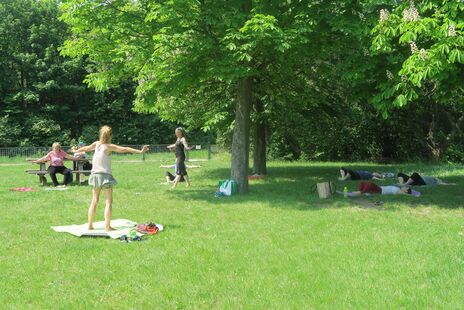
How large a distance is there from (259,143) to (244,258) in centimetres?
1400

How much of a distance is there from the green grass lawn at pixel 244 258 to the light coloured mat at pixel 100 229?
0.21 meters

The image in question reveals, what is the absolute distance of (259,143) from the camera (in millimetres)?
20578

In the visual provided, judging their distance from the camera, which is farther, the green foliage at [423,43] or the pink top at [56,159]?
the pink top at [56,159]

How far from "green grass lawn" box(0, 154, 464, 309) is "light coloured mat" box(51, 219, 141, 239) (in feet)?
0.70

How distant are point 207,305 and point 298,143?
1047 inches

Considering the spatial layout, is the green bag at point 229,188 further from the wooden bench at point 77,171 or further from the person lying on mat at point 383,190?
the wooden bench at point 77,171

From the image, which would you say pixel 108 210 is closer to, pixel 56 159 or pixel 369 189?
pixel 369 189

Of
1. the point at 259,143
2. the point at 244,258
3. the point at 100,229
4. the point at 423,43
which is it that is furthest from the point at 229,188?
the point at 259,143

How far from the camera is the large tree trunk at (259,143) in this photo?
20.3 m

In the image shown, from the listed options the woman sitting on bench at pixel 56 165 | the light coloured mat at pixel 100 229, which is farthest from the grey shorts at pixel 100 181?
the woman sitting on bench at pixel 56 165

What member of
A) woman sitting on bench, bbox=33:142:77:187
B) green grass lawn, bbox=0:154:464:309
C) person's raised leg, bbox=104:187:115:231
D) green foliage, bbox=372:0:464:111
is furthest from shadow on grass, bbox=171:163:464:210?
woman sitting on bench, bbox=33:142:77:187

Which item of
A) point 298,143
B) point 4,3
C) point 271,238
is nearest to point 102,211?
point 271,238

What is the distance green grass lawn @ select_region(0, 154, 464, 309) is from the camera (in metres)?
5.23

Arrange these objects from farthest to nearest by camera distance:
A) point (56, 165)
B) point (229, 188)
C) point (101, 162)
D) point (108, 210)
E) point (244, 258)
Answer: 1. point (56, 165)
2. point (229, 188)
3. point (101, 162)
4. point (108, 210)
5. point (244, 258)
